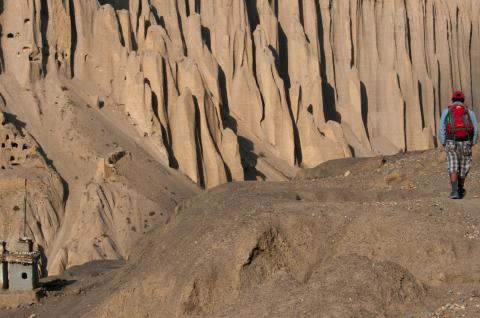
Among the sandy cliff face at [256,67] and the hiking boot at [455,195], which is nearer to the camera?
the hiking boot at [455,195]

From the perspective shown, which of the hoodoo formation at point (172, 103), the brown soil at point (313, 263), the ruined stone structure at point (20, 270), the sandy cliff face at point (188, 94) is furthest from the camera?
the sandy cliff face at point (188, 94)

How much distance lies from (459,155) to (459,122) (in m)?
0.59

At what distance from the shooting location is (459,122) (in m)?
15.8

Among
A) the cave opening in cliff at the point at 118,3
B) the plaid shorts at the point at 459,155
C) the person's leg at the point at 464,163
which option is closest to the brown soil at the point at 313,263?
the person's leg at the point at 464,163

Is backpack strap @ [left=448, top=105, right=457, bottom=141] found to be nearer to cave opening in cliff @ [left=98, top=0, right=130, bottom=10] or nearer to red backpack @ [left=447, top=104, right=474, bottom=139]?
red backpack @ [left=447, top=104, right=474, bottom=139]

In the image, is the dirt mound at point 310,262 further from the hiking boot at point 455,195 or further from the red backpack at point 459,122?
the red backpack at point 459,122

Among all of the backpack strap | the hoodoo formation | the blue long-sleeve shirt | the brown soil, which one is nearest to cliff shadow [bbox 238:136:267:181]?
the hoodoo formation

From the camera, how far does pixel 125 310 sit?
601 inches

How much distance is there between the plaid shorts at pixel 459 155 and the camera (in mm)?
15977

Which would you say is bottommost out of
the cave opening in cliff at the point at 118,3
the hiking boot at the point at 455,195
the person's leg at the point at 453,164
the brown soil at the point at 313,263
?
the brown soil at the point at 313,263

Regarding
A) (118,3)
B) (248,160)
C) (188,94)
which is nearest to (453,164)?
(188,94)

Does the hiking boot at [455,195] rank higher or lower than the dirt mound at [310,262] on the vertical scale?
higher

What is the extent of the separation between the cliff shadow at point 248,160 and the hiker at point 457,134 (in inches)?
1199

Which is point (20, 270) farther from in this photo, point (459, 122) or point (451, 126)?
point (459, 122)
